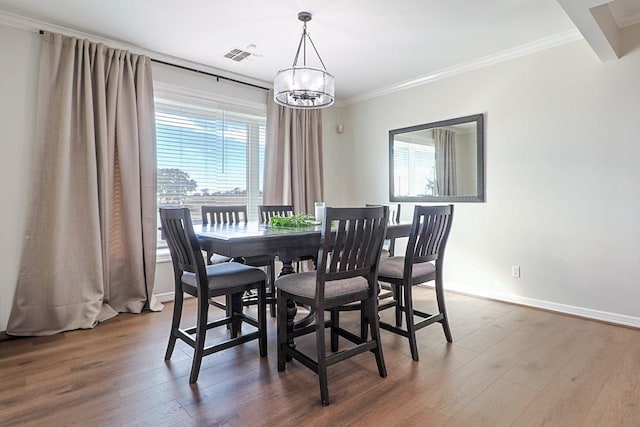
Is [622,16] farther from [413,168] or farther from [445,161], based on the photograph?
[413,168]

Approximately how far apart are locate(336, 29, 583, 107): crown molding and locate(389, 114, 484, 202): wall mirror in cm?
49

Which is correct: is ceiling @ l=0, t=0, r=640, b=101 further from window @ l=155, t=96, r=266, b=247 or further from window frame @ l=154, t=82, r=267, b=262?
window @ l=155, t=96, r=266, b=247

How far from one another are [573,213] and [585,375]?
61.2 inches

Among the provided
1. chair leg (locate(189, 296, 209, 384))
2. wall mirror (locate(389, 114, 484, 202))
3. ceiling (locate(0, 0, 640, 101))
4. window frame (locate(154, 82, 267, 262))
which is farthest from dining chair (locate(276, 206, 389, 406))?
wall mirror (locate(389, 114, 484, 202))

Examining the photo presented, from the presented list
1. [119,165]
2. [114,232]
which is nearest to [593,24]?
[119,165]

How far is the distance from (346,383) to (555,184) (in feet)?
8.47

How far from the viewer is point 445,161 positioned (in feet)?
12.9

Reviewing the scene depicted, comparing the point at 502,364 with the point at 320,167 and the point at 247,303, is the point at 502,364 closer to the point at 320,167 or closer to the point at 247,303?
the point at 247,303

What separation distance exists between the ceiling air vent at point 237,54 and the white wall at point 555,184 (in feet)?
6.72

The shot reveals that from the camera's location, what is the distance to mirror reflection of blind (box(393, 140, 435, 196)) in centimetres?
410

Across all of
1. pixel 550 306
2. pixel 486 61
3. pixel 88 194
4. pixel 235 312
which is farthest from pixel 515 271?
pixel 88 194

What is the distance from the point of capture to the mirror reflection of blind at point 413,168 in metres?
4.10

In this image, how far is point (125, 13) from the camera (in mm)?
2666

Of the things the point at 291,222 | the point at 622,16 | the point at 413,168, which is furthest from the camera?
the point at 413,168
